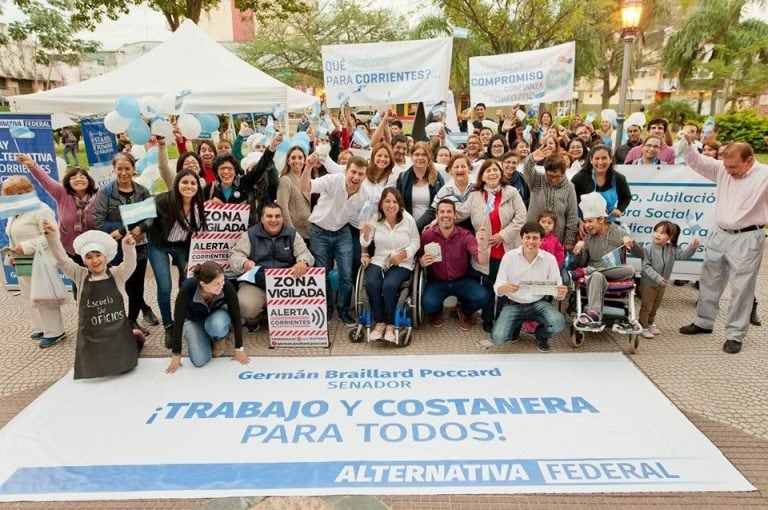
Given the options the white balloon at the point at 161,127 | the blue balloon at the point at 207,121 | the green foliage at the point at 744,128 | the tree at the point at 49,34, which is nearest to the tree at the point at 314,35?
the tree at the point at 49,34

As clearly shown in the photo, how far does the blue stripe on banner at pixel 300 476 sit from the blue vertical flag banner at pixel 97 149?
6.61 metres

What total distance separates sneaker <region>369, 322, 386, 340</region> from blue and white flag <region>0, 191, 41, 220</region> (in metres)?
3.22

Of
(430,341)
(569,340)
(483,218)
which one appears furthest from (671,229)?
(430,341)

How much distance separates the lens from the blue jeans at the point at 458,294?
16.4ft

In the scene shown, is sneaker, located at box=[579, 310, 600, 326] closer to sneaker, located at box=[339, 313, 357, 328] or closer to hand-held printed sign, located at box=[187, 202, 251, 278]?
sneaker, located at box=[339, 313, 357, 328]

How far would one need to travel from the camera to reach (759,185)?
4422 millimetres

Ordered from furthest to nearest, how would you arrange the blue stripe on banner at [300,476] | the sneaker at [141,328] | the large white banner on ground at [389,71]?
the large white banner on ground at [389,71], the sneaker at [141,328], the blue stripe on banner at [300,476]

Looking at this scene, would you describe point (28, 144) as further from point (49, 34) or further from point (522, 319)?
point (49, 34)

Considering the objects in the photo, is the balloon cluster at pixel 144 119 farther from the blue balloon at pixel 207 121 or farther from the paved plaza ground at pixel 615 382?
the paved plaza ground at pixel 615 382

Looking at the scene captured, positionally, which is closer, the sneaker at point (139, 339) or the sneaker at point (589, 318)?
the sneaker at point (589, 318)

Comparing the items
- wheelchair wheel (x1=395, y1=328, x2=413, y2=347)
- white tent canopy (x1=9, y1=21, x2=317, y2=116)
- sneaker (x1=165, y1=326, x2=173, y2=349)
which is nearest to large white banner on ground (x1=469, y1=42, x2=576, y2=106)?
white tent canopy (x1=9, y1=21, x2=317, y2=116)

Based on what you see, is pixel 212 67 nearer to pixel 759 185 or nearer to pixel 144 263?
pixel 144 263

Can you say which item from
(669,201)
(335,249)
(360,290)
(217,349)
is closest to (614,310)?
(669,201)

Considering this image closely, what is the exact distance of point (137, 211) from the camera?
4.24 meters
